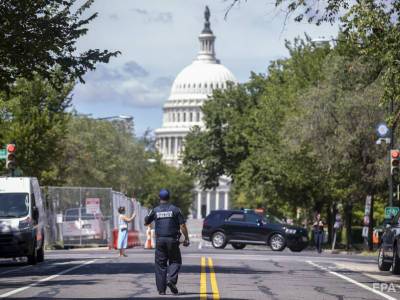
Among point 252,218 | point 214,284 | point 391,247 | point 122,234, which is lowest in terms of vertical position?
point 214,284

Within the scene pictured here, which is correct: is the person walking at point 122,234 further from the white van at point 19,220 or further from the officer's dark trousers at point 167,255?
the officer's dark trousers at point 167,255

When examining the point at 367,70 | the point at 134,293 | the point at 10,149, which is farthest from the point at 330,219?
the point at 134,293

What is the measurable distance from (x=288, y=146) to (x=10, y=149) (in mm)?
21508

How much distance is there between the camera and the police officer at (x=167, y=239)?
19.3m

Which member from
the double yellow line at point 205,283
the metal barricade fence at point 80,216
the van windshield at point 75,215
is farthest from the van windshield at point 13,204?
the van windshield at point 75,215

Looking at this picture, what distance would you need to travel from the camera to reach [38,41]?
25.0 metres

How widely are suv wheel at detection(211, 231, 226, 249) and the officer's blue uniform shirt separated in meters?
30.6

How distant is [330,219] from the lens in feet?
237

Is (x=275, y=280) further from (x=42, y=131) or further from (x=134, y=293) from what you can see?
(x=42, y=131)

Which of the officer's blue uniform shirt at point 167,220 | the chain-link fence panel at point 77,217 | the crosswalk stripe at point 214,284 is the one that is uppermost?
the chain-link fence panel at point 77,217

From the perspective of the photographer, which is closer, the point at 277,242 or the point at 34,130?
the point at 277,242

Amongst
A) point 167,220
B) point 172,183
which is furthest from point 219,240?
point 172,183

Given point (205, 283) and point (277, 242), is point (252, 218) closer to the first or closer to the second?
point (277, 242)

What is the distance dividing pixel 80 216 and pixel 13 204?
1833 cm
